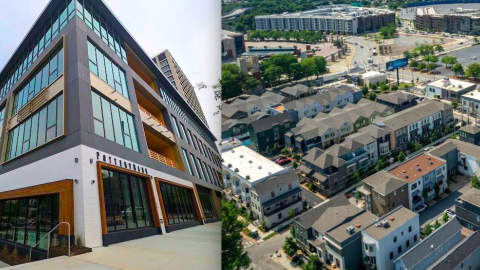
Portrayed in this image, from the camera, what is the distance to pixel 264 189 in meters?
6.09

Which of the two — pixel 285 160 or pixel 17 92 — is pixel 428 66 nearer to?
pixel 285 160

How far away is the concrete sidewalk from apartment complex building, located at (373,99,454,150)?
778 centimetres

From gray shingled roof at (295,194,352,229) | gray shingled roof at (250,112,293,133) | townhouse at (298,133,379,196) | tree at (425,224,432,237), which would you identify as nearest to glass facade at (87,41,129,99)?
gray shingled roof at (295,194,352,229)

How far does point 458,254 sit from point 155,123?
4099mm

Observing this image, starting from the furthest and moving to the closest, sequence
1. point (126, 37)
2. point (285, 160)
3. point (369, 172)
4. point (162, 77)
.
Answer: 1. point (285, 160)
2. point (369, 172)
3. point (162, 77)
4. point (126, 37)

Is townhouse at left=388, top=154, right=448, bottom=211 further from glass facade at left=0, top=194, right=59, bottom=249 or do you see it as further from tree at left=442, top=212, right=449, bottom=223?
glass facade at left=0, top=194, right=59, bottom=249

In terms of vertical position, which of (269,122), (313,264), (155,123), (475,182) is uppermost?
(155,123)

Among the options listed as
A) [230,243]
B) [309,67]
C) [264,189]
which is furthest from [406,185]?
[309,67]

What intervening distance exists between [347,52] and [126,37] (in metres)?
20.7

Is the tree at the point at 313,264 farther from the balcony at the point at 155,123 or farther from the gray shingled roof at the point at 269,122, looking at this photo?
the gray shingled roof at the point at 269,122

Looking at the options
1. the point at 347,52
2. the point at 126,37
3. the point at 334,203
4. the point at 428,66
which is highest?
the point at 347,52

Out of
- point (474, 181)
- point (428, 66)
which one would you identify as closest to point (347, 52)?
point (428, 66)

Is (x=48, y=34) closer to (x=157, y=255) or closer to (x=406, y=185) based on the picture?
(x=157, y=255)

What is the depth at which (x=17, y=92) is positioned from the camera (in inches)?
59.1
